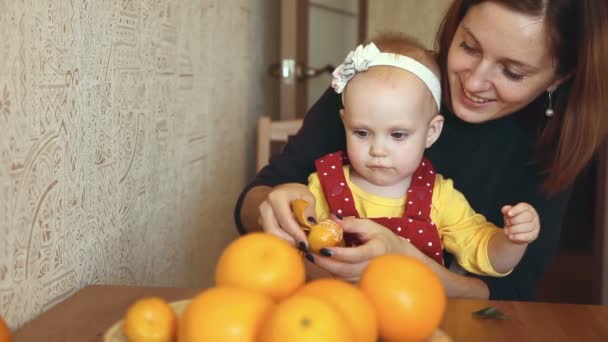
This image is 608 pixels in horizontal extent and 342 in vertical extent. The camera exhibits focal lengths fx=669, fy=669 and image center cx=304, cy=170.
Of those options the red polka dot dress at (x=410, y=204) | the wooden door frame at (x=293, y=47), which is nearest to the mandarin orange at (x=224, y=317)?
the red polka dot dress at (x=410, y=204)

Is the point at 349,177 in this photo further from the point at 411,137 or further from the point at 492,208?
the point at 492,208

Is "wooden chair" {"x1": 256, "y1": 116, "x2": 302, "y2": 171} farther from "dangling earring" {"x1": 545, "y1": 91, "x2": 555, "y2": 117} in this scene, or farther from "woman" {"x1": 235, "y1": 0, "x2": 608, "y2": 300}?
"dangling earring" {"x1": 545, "y1": 91, "x2": 555, "y2": 117}

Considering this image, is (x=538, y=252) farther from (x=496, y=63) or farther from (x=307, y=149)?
(x=307, y=149)

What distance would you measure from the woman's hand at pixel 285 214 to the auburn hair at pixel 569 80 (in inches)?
15.6

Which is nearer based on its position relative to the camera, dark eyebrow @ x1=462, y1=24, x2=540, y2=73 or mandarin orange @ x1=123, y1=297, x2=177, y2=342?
mandarin orange @ x1=123, y1=297, x2=177, y2=342

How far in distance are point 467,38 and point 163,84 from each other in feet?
1.98

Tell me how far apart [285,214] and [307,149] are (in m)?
0.41

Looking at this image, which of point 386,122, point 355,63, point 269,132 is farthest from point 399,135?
point 269,132

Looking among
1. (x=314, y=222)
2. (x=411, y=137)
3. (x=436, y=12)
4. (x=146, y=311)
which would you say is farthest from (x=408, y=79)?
(x=436, y=12)

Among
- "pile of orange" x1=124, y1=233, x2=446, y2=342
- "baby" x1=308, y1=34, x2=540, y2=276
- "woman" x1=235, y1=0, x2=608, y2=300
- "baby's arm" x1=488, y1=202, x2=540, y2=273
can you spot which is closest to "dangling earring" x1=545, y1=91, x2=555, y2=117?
"woman" x1=235, y1=0, x2=608, y2=300

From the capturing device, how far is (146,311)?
0.66m

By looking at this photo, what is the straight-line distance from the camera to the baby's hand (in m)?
1.04

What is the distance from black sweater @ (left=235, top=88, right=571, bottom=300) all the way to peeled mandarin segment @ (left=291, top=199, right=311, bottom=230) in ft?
1.18

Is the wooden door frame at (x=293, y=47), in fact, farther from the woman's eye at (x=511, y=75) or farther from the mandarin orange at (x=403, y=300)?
the mandarin orange at (x=403, y=300)
